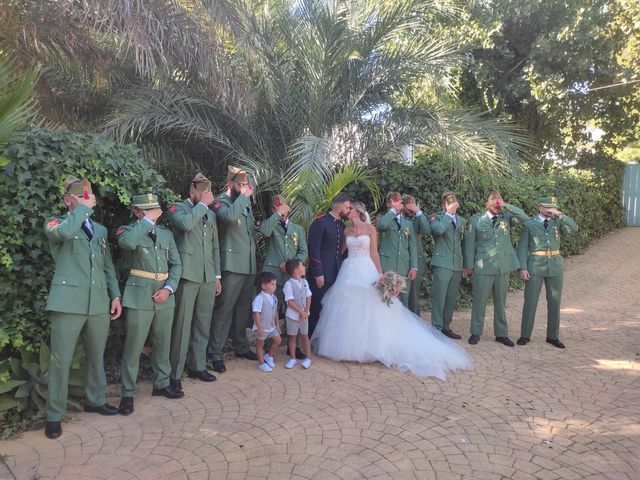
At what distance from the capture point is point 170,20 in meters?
5.82

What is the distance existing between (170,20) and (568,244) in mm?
11749

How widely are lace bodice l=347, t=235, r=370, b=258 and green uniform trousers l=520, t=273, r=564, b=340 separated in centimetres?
217

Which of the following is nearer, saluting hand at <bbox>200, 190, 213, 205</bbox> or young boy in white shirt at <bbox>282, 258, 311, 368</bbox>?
saluting hand at <bbox>200, 190, 213, 205</bbox>

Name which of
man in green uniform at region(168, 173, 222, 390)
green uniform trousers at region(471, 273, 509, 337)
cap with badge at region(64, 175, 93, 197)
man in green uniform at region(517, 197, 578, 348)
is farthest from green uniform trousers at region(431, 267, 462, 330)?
cap with badge at region(64, 175, 93, 197)

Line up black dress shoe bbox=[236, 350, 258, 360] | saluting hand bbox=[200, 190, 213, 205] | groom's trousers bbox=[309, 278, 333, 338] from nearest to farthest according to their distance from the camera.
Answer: saluting hand bbox=[200, 190, 213, 205], black dress shoe bbox=[236, 350, 258, 360], groom's trousers bbox=[309, 278, 333, 338]

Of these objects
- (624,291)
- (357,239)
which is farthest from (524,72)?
(357,239)

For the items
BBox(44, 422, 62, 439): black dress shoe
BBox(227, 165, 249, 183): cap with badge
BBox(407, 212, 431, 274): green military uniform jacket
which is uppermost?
BBox(227, 165, 249, 183): cap with badge

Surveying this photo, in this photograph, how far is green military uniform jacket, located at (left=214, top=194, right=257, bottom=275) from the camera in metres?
5.40

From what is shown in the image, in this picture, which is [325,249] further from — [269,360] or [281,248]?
[269,360]

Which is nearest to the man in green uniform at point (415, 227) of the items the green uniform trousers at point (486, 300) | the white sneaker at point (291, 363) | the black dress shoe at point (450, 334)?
the black dress shoe at point (450, 334)

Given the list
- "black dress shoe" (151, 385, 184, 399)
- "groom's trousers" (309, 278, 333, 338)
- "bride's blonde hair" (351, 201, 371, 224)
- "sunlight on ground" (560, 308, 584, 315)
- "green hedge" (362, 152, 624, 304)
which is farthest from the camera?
"green hedge" (362, 152, 624, 304)

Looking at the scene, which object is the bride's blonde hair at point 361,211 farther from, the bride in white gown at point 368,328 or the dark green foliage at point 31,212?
the dark green foliage at point 31,212

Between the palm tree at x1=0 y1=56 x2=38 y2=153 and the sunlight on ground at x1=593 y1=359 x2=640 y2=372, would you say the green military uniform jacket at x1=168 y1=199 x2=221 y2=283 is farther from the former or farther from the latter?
the sunlight on ground at x1=593 y1=359 x2=640 y2=372

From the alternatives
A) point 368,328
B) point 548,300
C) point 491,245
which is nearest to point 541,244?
point 491,245
